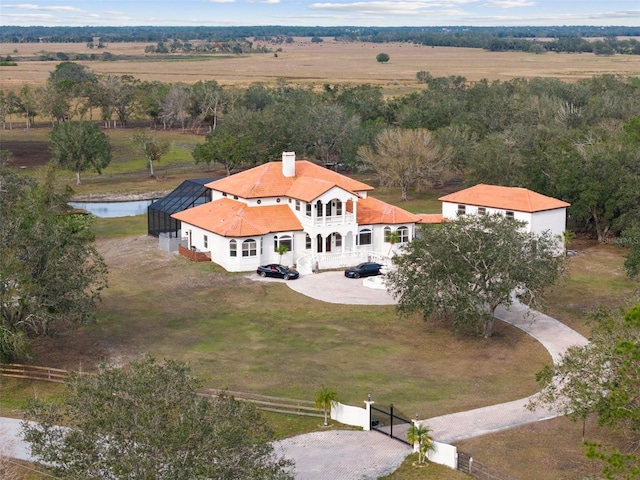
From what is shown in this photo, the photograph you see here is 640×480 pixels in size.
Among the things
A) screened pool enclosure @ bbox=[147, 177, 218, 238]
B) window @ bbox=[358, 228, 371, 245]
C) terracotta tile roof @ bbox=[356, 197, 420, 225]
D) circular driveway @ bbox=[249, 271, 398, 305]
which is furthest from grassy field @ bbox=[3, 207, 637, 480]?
terracotta tile roof @ bbox=[356, 197, 420, 225]

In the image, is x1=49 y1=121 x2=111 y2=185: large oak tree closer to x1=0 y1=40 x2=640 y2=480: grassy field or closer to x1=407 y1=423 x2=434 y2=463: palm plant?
x1=0 y1=40 x2=640 y2=480: grassy field

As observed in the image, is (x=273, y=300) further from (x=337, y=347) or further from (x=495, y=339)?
(x=495, y=339)

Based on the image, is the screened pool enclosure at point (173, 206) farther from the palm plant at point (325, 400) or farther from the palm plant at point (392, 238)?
the palm plant at point (325, 400)

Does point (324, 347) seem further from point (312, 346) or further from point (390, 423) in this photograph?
point (390, 423)

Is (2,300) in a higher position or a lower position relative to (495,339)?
higher

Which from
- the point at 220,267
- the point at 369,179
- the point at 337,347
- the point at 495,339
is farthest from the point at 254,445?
the point at 369,179
